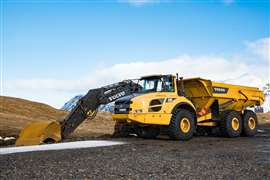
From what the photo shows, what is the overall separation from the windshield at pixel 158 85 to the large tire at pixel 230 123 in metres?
3.01

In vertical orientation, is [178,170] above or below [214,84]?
below

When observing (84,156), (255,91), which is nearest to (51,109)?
(255,91)

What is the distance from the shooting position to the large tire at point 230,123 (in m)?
15.6

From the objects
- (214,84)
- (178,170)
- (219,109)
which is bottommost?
(178,170)

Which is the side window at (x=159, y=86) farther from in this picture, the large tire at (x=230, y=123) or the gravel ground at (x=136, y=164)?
the gravel ground at (x=136, y=164)

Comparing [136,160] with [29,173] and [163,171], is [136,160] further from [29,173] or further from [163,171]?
[29,173]

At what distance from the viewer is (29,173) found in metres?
6.90

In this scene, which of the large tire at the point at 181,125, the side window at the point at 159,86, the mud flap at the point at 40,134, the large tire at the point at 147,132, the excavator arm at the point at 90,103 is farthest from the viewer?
the large tire at the point at 147,132

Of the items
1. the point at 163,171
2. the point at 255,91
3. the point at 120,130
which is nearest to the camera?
the point at 163,171

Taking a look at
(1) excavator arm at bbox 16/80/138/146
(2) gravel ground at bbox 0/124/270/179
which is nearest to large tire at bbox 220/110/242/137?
(1) excavator arm at bbox 16/80/138/146

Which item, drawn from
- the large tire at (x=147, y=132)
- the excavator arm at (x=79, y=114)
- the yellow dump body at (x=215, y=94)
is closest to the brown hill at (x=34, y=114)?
the large tire at (x=147, y=132)

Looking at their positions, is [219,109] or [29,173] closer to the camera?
[29,173]

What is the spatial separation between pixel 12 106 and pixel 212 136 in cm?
1641

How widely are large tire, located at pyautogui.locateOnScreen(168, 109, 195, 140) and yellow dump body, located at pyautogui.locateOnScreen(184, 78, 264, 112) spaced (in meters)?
1.45
